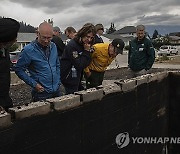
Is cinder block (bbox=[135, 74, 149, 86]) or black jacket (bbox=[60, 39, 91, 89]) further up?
black jacket (bbox=[60, 39, 91, 89])

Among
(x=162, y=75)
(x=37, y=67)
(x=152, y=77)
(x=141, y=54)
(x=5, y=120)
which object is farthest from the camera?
(x=141, y=54)

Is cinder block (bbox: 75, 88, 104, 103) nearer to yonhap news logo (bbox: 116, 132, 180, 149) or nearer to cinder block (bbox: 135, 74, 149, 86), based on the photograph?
yonhap news logo (bbox: 116, 132, 180, 149)

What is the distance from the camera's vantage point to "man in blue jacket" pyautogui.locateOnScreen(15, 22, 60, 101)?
155 inches

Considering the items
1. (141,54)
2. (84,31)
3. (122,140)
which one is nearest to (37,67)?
(84,31)

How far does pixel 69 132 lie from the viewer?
3527 mm

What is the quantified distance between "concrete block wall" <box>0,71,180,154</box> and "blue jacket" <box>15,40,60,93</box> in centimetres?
49

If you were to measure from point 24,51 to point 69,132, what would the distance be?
1.15 metres

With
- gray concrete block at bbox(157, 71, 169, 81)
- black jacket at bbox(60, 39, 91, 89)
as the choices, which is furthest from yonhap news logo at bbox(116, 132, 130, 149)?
gray concrete block at bbox(157, 71, 169, 81)

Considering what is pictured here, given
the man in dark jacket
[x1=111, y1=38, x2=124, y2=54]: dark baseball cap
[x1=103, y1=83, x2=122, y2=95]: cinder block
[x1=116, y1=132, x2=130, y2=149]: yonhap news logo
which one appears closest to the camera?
[x1=103, y1=83, x2=122, y2=95]: cinder block

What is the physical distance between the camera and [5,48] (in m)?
3.36

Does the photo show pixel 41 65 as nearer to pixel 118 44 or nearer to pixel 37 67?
pixel 37 67

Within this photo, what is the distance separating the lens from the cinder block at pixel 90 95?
149 inches

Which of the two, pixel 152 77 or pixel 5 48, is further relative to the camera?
pixel 152 77

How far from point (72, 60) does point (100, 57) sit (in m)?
0.92
